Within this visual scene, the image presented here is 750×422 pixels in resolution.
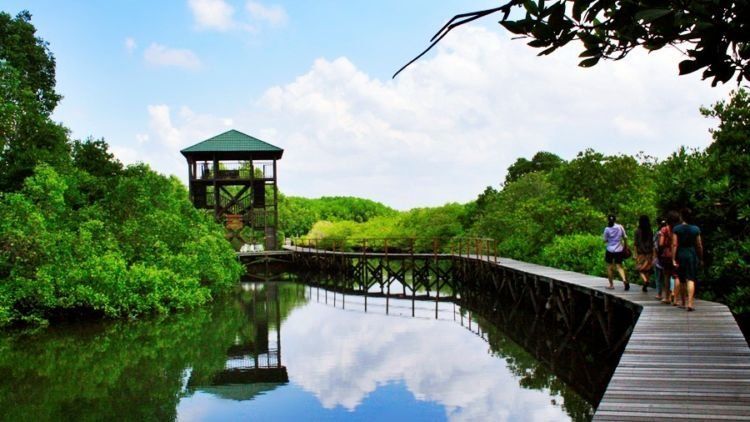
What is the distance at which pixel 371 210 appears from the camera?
84.2 metres

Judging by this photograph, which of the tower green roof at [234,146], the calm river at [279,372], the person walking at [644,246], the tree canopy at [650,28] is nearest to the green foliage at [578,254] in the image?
the calm river at [279,372]

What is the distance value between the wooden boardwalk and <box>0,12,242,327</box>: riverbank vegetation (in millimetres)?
12572

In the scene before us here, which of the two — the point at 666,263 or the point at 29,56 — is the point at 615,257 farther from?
the point at 29,56

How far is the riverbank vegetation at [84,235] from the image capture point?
52.1ft

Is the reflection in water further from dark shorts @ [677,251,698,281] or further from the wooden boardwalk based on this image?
dark shorts @ [677,251,698,281]

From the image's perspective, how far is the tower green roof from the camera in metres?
36.2

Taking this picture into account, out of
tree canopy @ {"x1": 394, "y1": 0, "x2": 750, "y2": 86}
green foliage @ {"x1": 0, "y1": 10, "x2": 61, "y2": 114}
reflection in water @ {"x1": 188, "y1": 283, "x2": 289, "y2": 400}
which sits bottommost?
reflection in water @ {"x1": 188, "y1": 283, "x2": 289, "y2": 400}

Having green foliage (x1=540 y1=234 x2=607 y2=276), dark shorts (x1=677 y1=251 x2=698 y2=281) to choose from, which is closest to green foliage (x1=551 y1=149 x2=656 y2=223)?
green foliage (x1=540 y1=234 x2=607 y2=276)

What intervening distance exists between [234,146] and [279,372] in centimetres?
2658

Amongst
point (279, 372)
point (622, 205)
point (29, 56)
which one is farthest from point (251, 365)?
point (29, 56)

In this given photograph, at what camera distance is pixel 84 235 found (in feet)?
55.0

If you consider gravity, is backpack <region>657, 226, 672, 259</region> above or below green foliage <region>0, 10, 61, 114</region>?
below

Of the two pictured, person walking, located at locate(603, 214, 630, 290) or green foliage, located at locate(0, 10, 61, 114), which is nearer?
person walking, located at locate(603, 214, 630, 290)

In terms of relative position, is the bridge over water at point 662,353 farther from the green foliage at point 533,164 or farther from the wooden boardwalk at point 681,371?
the green foliage at point 533,164
